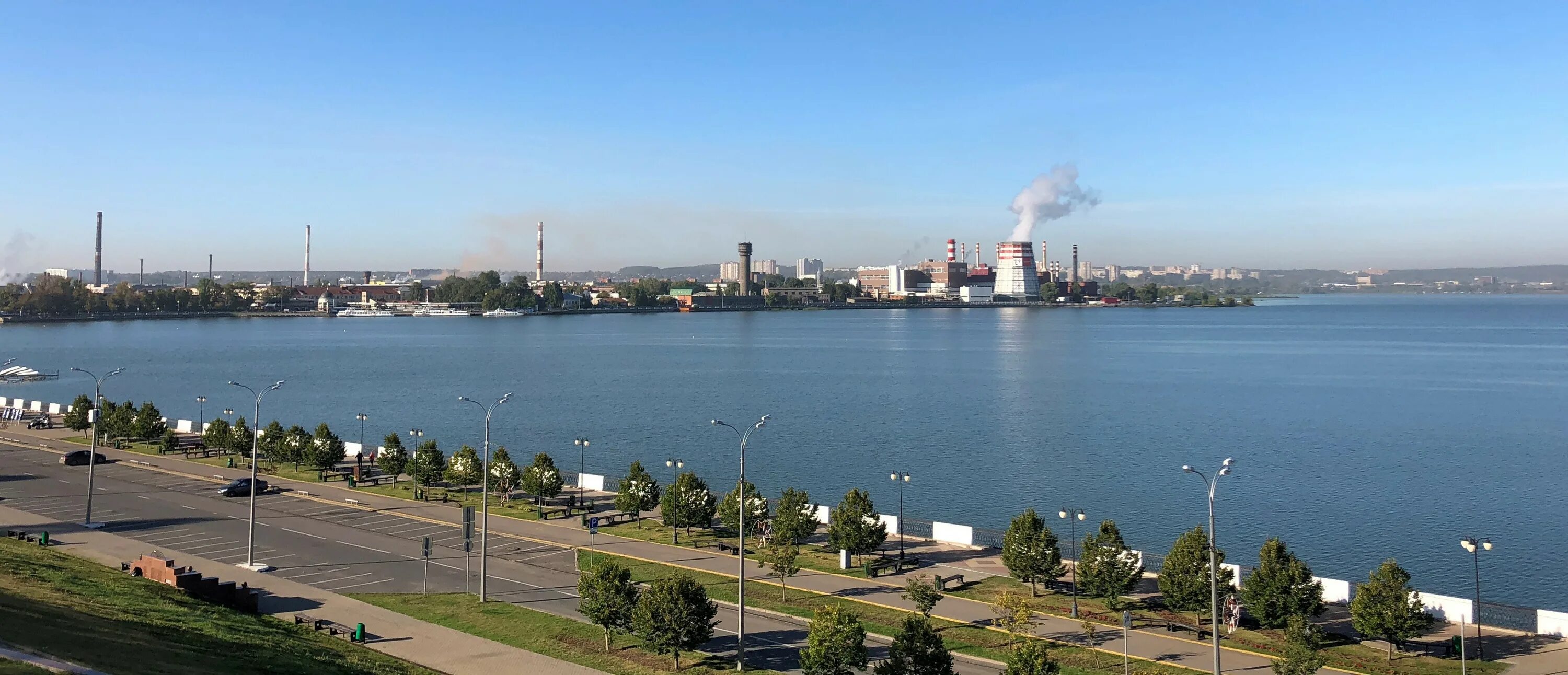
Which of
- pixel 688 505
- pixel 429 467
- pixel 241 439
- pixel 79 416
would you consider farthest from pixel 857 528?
pixel 79 416

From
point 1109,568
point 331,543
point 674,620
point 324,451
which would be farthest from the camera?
point 324,451

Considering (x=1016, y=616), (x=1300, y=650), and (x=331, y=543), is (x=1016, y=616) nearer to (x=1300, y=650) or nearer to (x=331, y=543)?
(x=1300, y=650)

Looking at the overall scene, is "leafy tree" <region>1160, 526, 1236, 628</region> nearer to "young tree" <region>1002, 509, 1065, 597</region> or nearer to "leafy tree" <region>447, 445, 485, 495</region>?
"young tree" <region>1002, 509, 1065, 597</region>

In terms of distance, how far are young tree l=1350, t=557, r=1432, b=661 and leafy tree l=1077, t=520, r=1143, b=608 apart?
4.59m

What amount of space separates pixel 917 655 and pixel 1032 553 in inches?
374

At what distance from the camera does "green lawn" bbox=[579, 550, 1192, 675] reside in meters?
20.2

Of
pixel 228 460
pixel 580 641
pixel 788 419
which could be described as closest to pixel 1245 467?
pixel 788 419

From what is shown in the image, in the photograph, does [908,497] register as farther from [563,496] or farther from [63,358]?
[63,358]

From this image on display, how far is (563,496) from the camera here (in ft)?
129

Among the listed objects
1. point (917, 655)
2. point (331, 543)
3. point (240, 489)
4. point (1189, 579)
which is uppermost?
point (917, 655)

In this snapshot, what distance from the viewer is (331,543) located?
100ft

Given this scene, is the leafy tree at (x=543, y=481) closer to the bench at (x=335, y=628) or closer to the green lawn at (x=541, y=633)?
the green lawn at (x=541, y=633)

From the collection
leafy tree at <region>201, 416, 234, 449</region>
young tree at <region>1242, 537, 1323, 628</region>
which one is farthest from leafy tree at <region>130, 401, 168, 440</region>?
young tree at <region>1242, 537, 1323, 628</region>

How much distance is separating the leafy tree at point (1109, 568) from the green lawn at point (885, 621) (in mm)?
3525
